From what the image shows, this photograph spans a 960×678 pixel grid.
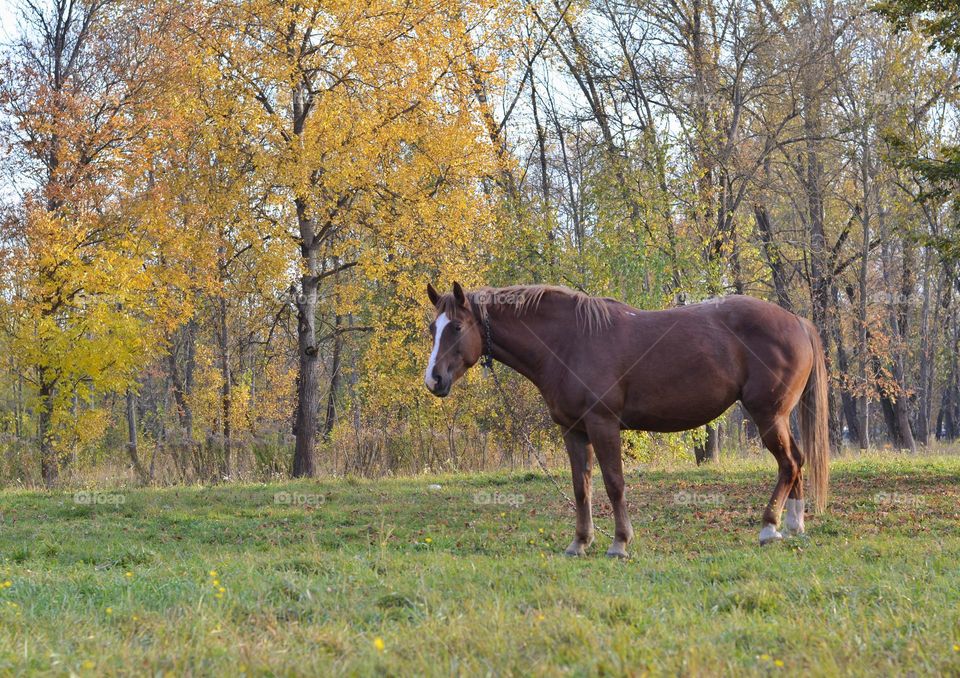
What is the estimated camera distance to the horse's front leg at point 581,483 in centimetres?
725

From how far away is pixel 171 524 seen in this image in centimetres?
972

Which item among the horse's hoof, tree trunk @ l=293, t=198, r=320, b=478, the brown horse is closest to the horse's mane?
the brown horse

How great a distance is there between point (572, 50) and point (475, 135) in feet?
18.7

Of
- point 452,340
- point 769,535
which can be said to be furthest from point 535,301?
point 769,535

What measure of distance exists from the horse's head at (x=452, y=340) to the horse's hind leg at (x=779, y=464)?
9.14 feet

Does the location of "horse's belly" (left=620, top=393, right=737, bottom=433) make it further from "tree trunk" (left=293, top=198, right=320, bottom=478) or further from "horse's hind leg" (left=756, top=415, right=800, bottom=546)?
"tree trunk" (left=293, top=198, right=320, bottom=478)

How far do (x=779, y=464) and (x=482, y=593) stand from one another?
153 inches

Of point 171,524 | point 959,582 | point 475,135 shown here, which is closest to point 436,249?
point 475,135

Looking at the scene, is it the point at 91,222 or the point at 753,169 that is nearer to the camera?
the point at 91,222

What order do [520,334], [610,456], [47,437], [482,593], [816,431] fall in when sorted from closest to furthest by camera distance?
[482,593] → [610,456] → [520,334] → [816,431] → [47,437]

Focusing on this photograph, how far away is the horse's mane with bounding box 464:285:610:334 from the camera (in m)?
7.53

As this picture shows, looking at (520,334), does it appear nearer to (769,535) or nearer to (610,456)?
(610,456)

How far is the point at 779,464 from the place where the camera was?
25.6ft

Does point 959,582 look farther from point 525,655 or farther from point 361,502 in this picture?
point 361,502
